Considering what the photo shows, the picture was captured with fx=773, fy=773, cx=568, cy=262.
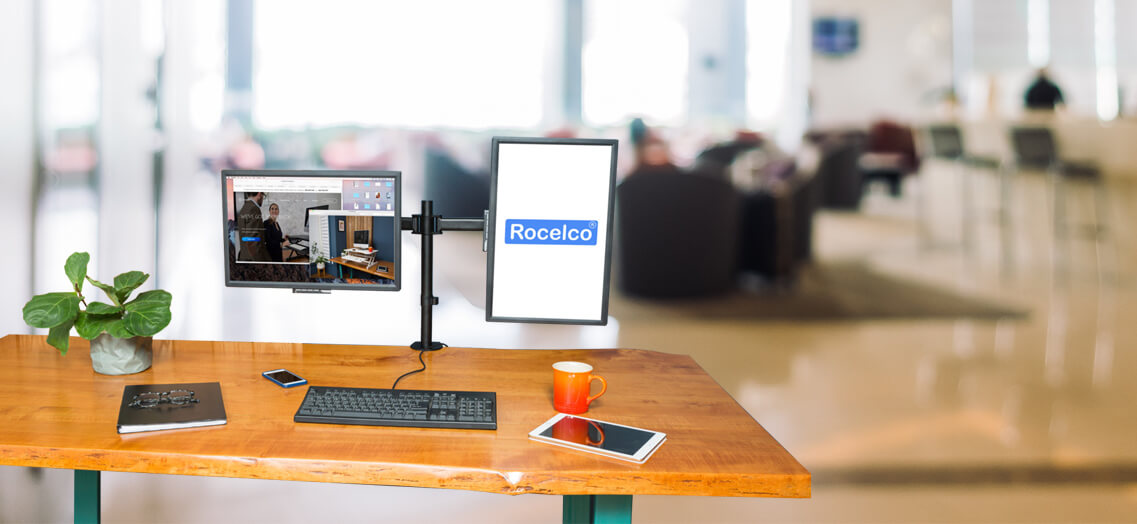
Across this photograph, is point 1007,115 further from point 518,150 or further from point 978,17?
point 518,150

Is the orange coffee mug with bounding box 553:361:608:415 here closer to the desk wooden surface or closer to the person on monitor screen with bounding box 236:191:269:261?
the desk wooden surface

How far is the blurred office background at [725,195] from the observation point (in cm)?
252

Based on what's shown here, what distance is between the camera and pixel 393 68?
2.69 meters

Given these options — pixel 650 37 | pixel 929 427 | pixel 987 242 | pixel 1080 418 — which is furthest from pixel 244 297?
pixel 1080 418

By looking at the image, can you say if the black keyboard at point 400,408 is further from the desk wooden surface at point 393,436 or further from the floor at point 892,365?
the floor at point 892,365

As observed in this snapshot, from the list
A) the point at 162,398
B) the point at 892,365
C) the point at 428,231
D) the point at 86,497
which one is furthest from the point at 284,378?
the point at 892,365


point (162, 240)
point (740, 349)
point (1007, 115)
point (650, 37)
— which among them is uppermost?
point (650, 37)

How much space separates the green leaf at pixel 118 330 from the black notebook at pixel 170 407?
13 cm

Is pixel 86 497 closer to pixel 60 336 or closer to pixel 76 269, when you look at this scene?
pixel 60 336

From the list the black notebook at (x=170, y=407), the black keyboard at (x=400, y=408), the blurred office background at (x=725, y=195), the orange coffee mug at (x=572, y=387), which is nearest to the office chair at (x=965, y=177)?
the blurred office background at (x=725, y=195)

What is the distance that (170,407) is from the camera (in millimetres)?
1278

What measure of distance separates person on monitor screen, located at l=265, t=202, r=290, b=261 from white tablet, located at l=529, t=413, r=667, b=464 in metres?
0.77

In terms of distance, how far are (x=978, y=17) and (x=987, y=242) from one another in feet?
2.80

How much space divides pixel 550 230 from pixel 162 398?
0.79 m
